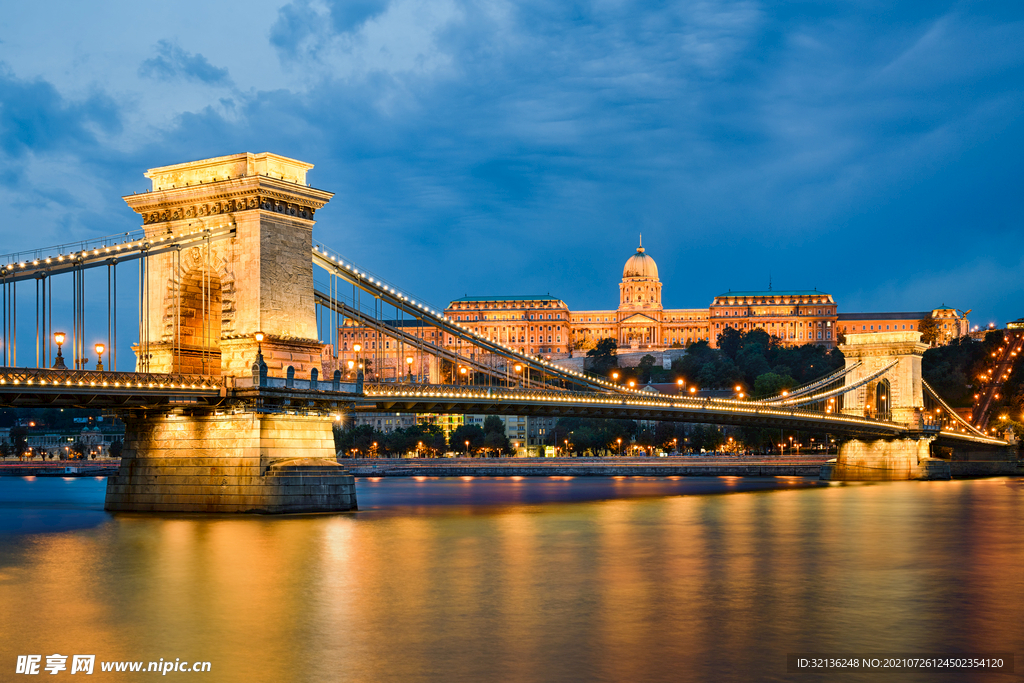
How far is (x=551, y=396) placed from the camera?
4591 cm

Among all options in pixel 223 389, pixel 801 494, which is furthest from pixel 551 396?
pixel 801 494

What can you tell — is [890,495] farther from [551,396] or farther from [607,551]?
[607,551]

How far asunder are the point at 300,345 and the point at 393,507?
42.9 ft

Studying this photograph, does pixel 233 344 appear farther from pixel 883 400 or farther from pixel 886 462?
pixel 883 400

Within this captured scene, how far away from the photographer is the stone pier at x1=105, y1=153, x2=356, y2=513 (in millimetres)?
35031

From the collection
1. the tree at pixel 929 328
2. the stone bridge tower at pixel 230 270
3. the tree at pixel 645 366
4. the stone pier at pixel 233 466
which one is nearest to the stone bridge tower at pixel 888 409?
the stone pier at pixel 233 466

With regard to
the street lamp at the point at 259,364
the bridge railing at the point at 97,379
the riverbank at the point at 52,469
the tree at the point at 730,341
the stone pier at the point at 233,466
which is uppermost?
the tree at the point at 730,341

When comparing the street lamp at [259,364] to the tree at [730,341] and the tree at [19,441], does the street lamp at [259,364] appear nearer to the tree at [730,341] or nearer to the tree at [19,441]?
the tree at [19,441]

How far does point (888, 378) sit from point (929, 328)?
12250 cm

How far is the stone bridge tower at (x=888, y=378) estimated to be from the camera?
253 ft

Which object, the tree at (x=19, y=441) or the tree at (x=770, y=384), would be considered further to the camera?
the tree at (x=19, y=441)

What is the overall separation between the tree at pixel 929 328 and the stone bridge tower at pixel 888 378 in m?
116

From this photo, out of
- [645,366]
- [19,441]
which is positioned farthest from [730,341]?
[19,441]

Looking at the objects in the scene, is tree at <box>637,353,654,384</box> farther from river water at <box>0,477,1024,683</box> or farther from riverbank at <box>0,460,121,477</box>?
river water at <box>0,477,1024,683</box>
